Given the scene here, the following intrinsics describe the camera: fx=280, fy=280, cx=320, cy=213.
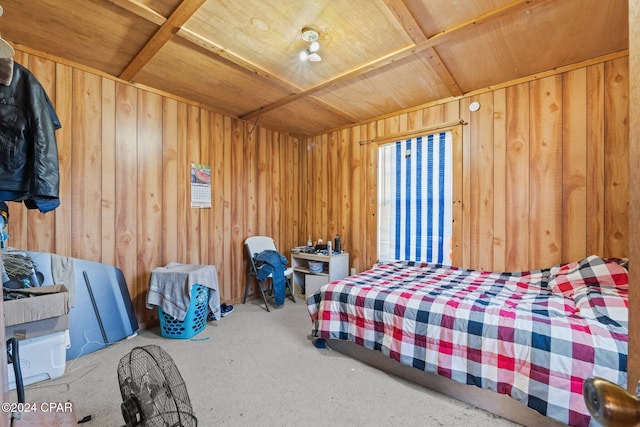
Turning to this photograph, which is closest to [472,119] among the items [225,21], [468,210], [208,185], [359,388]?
[468,210]

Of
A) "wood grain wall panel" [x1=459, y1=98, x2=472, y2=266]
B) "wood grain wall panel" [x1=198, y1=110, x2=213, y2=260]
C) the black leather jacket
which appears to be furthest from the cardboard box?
"wood grain wall panel" [x1=459, y1=98, x2=472, y2=266]

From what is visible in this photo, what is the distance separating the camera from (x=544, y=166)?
8.21 ft

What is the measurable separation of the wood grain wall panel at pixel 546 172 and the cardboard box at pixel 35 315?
340 centimetres

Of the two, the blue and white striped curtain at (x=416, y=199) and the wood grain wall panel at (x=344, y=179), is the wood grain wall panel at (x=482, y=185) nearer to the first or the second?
the blue and white striped curtain at (x=416, y=199)

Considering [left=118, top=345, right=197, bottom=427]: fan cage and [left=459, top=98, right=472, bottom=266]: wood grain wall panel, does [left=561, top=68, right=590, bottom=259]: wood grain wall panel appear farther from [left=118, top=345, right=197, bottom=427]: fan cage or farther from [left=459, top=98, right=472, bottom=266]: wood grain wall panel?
[left=118, top=345, right=197, bottom=427]: fan cage

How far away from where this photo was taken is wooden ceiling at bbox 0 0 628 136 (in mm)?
1735

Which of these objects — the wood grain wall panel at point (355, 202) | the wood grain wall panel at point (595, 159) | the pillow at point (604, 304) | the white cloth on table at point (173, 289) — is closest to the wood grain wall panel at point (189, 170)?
the white cloth on table at point (173, 289)

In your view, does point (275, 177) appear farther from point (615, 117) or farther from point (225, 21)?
point (615, 117)

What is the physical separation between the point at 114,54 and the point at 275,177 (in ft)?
7.35

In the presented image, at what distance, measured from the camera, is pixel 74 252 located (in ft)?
7.76

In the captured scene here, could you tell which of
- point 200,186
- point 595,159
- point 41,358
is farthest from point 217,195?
point 595,159

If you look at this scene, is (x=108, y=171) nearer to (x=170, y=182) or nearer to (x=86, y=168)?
(x=86, y=168)

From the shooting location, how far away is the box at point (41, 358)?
1814 millimetres

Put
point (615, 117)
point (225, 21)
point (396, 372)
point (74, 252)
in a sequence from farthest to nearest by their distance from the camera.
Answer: point (74, 252)
point (615, 117)
point (396, 372)
point (225, 21)
